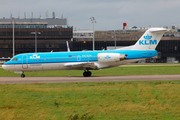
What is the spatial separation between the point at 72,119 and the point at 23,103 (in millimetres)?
5272

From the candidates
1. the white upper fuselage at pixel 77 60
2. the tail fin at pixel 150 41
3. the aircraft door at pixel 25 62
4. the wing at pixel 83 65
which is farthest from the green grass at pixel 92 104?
the aircraft door at pixel 25 62

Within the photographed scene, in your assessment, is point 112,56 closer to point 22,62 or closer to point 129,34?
point 22,62

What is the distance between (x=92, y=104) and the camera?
730 inches

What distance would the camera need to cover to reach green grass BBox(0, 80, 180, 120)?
1566 cm

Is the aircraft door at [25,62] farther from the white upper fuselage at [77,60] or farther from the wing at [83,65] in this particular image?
the wing at [83,65]

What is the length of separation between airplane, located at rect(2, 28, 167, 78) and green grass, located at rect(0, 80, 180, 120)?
45.8 ft

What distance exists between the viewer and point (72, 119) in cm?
1485

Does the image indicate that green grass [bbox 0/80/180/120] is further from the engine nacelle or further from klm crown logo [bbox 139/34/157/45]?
klm crown logo [bbox 139/34/157/45]

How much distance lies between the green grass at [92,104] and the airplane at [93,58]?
13957mm

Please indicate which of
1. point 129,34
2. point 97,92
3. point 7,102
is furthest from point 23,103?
point 129,34

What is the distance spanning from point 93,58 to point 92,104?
20.7m

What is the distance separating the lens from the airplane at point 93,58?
3869cm

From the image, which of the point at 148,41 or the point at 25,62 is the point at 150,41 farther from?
the point at 25,62

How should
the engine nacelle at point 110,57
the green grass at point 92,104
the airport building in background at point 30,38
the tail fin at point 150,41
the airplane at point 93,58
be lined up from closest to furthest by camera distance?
the green grass at point 92,104 → the engine nacelle at point 110,57 → the airplane at point 93,58 → the tail fin at point 150,41 → the airport building in background at point 30,38
